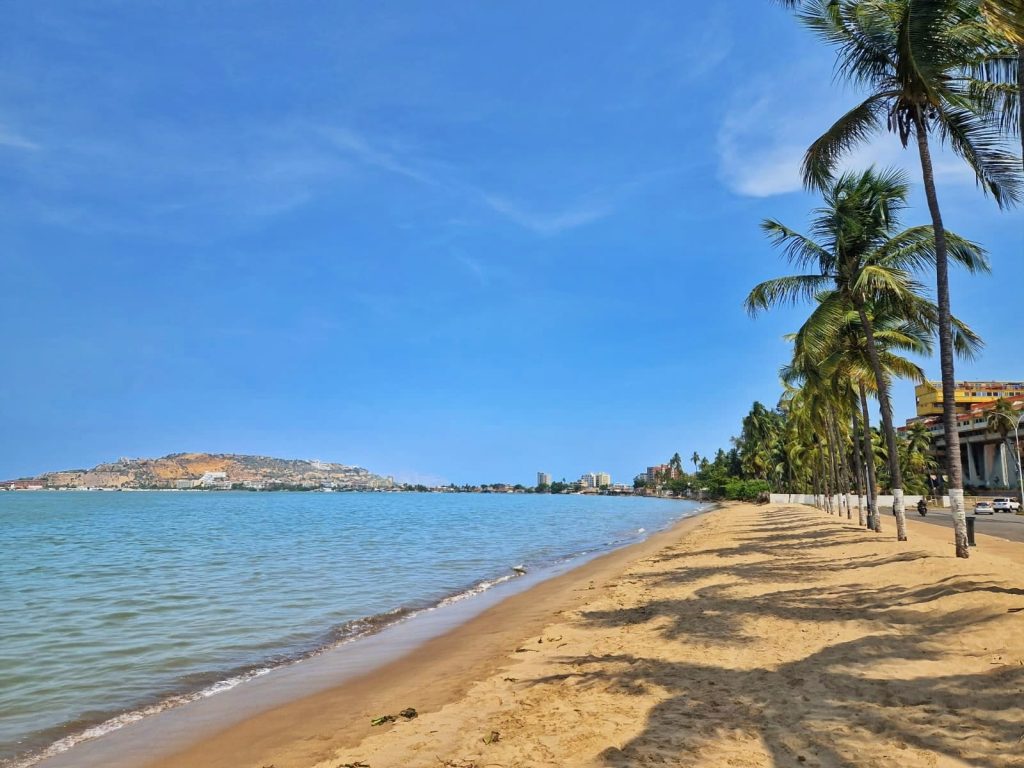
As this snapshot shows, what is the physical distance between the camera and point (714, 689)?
6.21 metres

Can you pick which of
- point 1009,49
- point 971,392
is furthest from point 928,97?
point 971,392

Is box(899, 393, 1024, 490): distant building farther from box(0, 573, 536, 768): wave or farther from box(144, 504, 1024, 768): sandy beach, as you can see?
box(0, 573, 536, 768): wave

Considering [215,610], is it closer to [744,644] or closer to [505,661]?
[505,661]

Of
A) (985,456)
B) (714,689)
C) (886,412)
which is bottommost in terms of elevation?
(714,689)

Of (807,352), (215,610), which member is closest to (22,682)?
(215,610)

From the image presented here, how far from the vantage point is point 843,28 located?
13508 millimetres

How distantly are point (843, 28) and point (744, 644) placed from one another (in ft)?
41.3

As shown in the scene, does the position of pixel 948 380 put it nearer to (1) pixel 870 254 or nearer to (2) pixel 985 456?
(1) pixel 870 254

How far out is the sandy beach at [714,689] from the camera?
15.8ft

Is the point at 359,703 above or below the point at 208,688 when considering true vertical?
above

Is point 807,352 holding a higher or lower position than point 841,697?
higher

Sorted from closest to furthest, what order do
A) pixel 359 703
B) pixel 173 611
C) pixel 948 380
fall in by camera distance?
pixel 359 703 < pixel 948 380 < pixel 173 611

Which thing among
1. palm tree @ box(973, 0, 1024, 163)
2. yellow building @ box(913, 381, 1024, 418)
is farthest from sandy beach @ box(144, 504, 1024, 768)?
yellow building @ box(913, 381, 1024, 418)

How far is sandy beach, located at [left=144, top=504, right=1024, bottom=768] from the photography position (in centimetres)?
482
